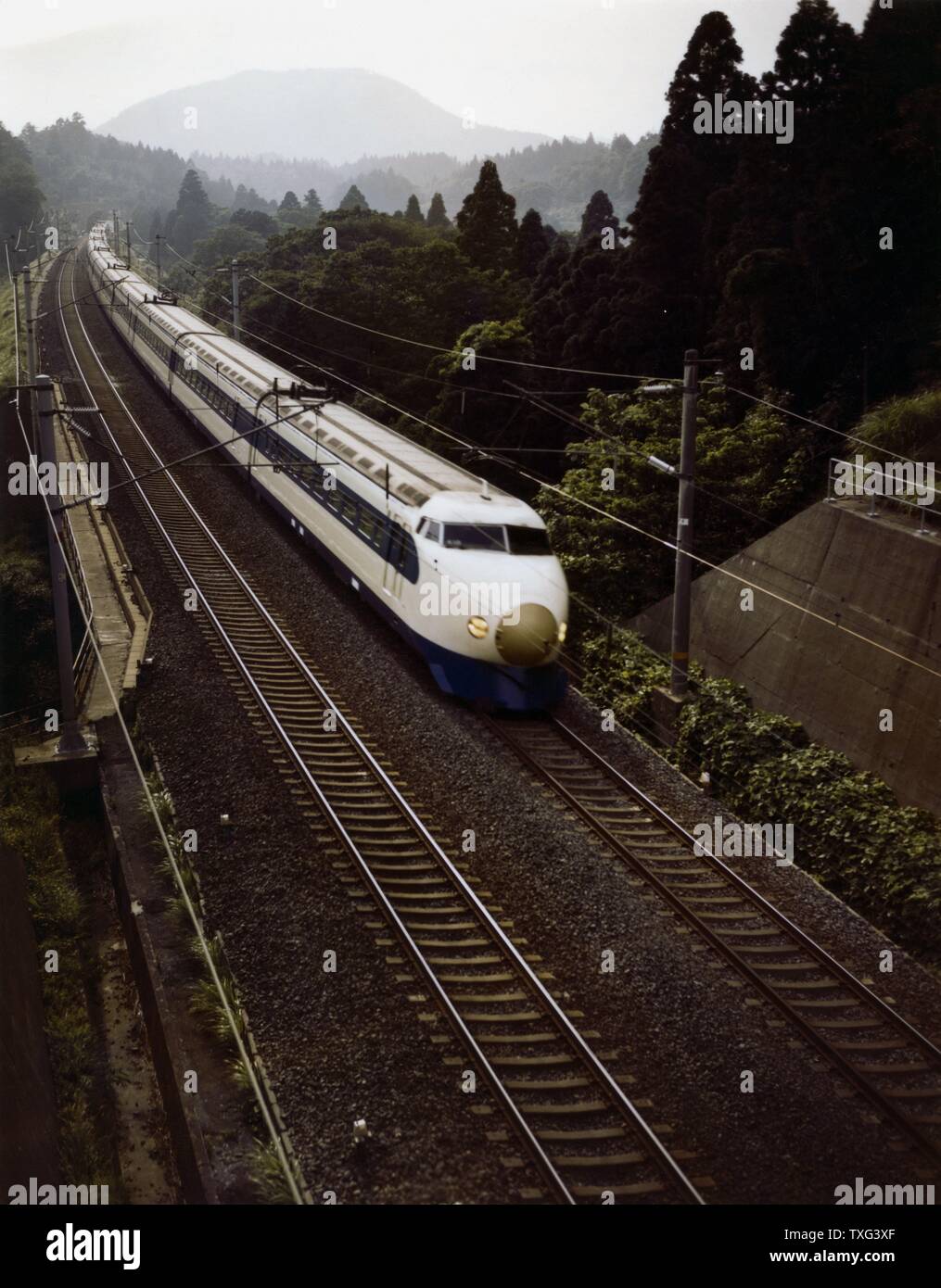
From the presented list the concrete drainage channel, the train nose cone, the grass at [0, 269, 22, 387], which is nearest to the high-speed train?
the train nose cone

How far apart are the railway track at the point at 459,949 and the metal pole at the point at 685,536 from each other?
230 inches

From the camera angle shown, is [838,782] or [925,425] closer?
[838,782]

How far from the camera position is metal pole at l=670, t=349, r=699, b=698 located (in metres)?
17.6

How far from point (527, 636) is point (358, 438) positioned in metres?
8.35

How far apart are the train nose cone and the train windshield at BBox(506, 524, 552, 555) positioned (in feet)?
4.56

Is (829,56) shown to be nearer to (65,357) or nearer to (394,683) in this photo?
(394,683)

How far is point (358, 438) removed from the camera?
→ 23109 mm

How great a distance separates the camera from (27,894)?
48.1 ft

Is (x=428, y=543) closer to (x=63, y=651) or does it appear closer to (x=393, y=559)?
(x=393, y=559)

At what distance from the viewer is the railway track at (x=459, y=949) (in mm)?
9336

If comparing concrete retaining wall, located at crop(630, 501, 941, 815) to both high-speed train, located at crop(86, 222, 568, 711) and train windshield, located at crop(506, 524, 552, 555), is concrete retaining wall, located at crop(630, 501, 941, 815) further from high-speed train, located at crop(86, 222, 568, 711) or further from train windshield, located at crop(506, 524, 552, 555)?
train windshield, located at crop(506, 524, 552, 555)

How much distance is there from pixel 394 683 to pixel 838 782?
786 centimetres
